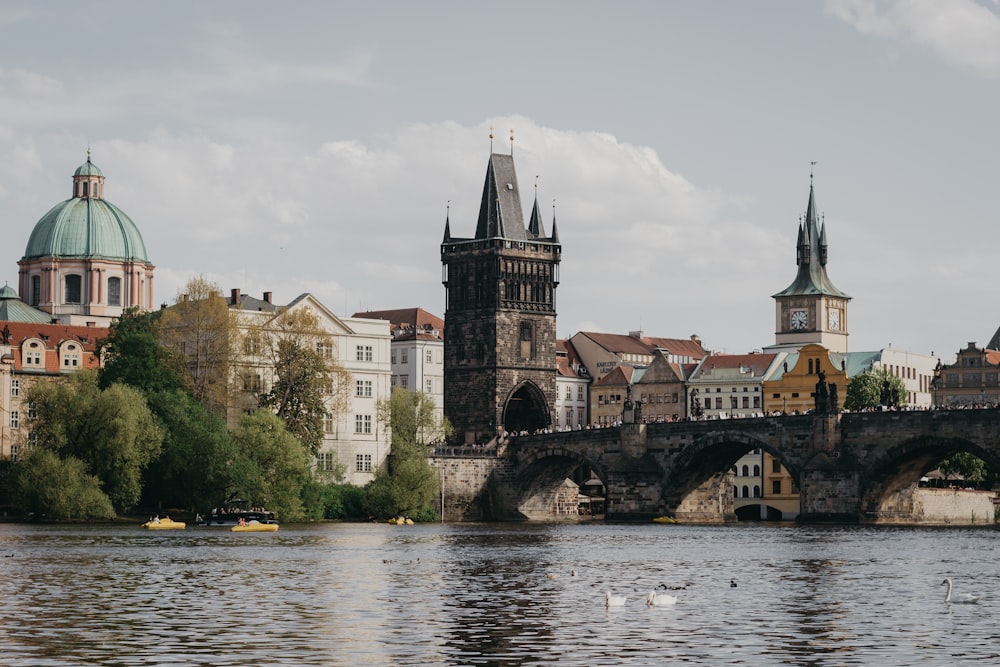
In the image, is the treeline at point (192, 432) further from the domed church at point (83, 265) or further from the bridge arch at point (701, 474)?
the domed church at point (83, 265)

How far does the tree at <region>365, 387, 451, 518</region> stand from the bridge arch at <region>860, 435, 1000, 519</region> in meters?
31.4

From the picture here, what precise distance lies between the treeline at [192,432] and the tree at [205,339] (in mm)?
89

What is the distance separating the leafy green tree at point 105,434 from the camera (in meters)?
108

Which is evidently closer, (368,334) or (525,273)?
(368,334)

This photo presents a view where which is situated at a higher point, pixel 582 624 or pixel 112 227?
pixel 112 227

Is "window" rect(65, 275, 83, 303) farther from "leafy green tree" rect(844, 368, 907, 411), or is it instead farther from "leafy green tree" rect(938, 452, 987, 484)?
"leafy green tree" rect(938, 452, 987, 484)

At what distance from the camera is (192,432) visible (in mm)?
112062

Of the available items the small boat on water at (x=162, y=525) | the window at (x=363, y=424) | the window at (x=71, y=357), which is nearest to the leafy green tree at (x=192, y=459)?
the small boat on water at (x=162, y=525)

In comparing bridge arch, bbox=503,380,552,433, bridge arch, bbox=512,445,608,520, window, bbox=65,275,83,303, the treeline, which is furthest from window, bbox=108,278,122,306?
bridge arch, bbox=512,445,608,520

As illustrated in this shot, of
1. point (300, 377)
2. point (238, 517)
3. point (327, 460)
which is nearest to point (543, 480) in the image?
point (327, 460)

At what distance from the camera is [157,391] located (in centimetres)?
11875

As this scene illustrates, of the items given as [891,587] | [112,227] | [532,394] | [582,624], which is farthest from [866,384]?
[582,624]

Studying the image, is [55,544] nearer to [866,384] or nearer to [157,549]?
[157,549]

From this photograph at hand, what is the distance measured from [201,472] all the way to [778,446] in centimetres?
4197
